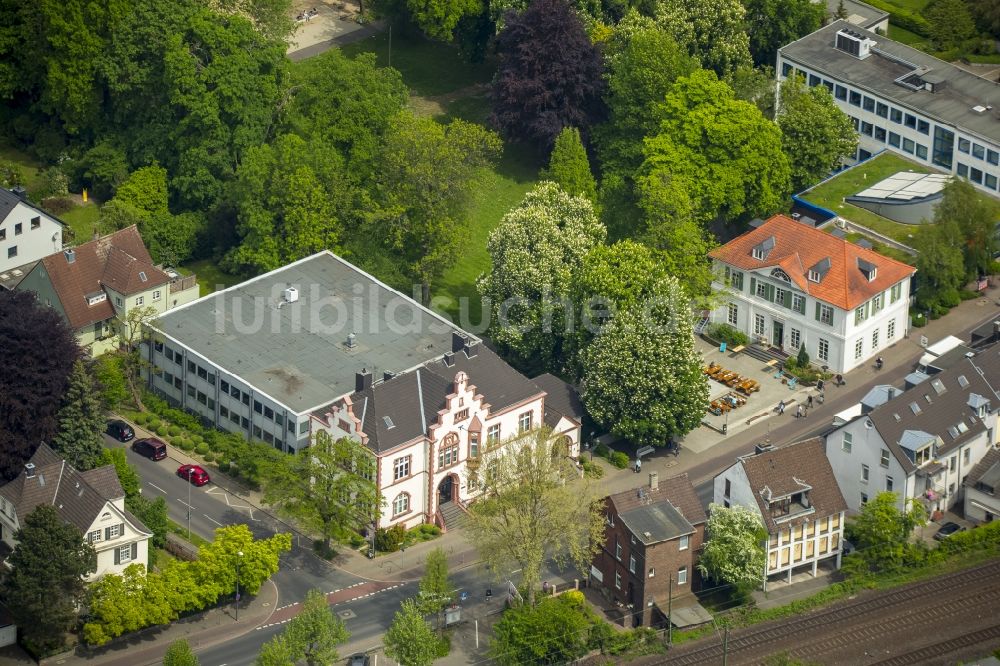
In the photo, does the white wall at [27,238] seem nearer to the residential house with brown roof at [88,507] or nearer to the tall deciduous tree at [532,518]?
the residential house with brown roof at [88,507]

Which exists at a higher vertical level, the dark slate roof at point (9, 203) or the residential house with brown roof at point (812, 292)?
the dark slate roof at point (9, 203)

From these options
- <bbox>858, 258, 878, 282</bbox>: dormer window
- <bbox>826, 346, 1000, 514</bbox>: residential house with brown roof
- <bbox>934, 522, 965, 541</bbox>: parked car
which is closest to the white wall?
<bbox>858, 258, 878, 282</bbox>: dormer window

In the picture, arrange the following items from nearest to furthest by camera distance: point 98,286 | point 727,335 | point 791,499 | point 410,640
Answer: point 410,640 → point 791,499 → point 98,286 → point 727,335

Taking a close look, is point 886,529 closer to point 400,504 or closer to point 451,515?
point 451,515

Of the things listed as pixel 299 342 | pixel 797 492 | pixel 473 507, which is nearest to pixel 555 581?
pixel 473 507

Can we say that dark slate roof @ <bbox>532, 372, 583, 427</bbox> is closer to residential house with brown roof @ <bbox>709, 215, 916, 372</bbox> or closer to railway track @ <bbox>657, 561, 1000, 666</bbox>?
residential house with brown roof @ <bbox>709, 215, 916, 372</bbox>

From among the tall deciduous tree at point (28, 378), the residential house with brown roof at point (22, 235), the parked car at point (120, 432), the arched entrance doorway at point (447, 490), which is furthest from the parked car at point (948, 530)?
the residential house with brown roof at point (22, 235)

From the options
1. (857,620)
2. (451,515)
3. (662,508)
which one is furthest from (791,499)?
(451,515)
